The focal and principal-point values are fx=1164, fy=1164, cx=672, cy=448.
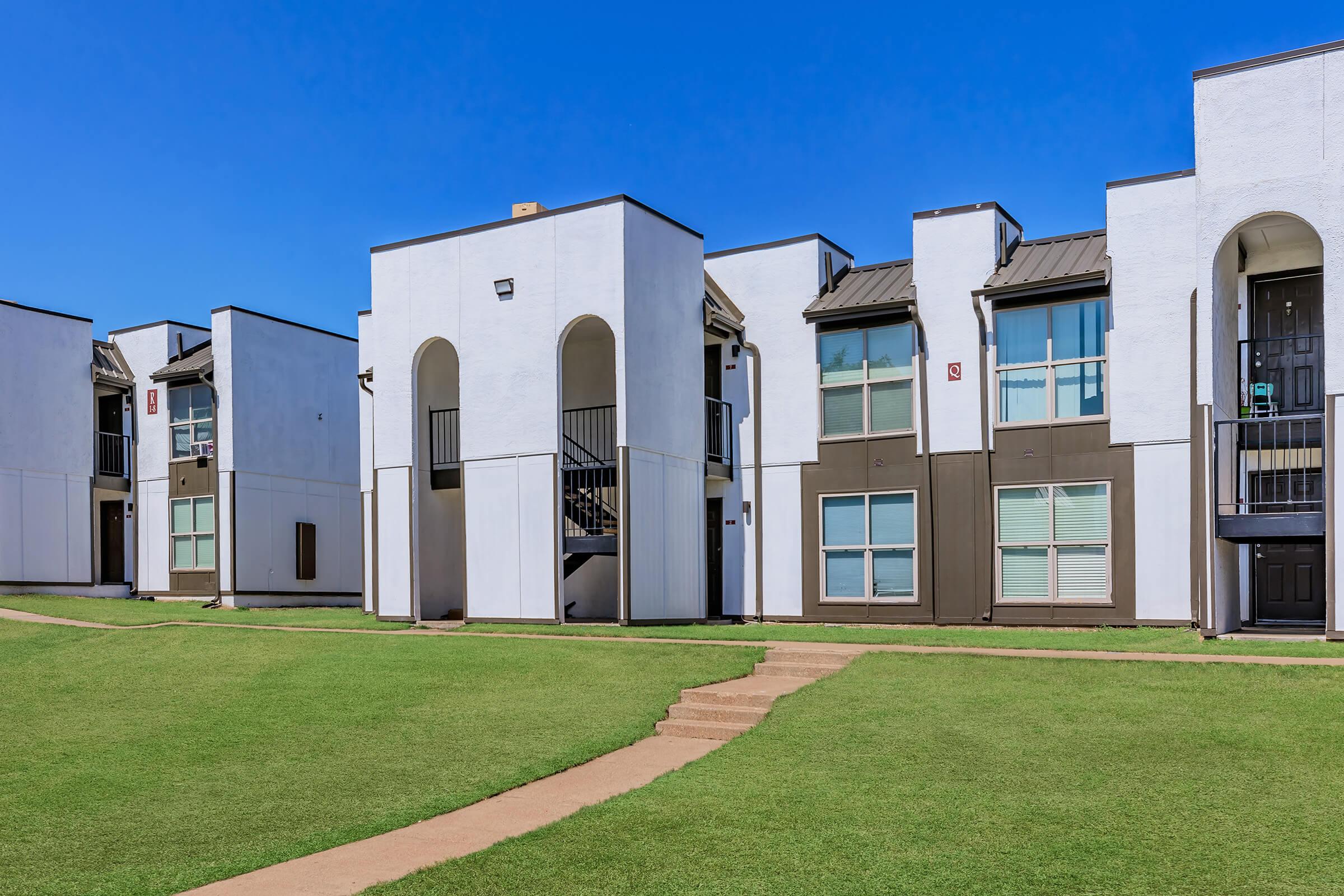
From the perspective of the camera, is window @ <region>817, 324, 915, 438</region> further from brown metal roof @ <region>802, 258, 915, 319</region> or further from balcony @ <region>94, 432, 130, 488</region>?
balcony @ <region>94, 432, 130, 488</region>

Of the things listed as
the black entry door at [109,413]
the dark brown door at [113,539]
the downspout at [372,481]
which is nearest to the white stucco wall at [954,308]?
the downspout at [372,481]

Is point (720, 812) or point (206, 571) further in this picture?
point (206, 571)

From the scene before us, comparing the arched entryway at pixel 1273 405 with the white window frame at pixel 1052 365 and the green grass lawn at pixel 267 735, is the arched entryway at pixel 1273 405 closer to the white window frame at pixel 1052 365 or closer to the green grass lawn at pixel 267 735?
the white window frame at pixel 1052 365

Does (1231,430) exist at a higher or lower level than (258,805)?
higher

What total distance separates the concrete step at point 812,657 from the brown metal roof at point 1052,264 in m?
7.19

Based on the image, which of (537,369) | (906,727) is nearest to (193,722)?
(906,727)

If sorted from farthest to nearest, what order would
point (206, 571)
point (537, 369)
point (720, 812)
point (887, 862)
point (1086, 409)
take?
1. point (206, 571)
2. point (537, 369)
3. point (1086, 409)
4. point (720, 812)
5. point (887, 862)

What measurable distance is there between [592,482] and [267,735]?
9.93 meters

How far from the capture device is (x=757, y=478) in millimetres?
21047

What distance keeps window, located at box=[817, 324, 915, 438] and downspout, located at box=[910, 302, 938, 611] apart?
0.22 metres

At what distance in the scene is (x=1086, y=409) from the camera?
59.4 ft

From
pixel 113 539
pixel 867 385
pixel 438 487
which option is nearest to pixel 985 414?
pixel 867 385

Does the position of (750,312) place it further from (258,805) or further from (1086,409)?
(258,805)

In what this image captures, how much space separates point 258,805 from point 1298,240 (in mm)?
15423
